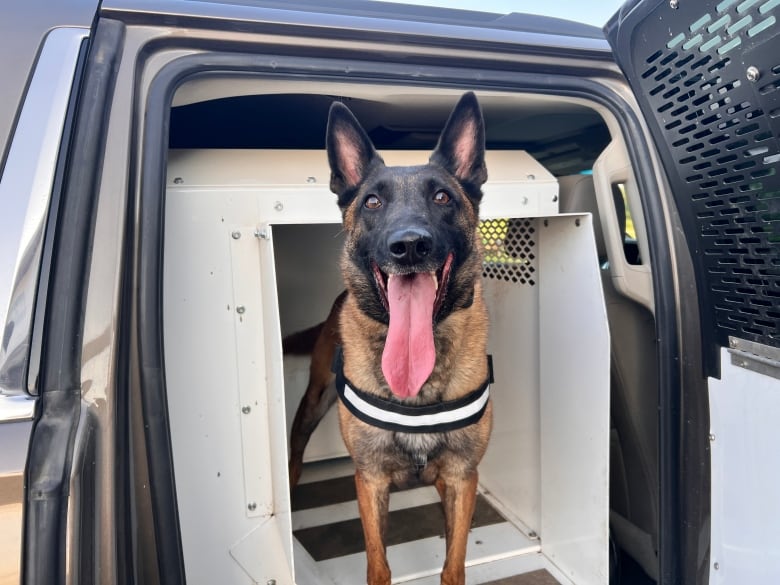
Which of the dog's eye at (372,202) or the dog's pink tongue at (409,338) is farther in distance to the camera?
the dog's eye at (372,202)

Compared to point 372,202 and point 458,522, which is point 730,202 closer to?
point 372,202

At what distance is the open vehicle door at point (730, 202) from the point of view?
806 millimetres

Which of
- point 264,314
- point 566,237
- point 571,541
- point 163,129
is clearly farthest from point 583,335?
point 163,129

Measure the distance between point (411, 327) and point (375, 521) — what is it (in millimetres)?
722

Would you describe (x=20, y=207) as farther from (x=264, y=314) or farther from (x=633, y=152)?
(x=633, y=152)

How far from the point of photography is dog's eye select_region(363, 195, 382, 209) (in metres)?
1.71

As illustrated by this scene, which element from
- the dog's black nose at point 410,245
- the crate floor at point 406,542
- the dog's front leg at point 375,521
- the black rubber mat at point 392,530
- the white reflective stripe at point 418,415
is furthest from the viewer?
the black rubber mat at point 392,530

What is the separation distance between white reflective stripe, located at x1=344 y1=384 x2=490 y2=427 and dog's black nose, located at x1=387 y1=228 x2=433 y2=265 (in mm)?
500

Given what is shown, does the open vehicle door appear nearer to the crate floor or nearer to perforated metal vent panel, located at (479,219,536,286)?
perforated metal vent panel, located at (479,219,536,286)

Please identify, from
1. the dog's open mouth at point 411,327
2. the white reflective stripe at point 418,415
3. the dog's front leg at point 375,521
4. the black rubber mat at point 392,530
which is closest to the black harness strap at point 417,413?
the white reflective stripe at point 418,415

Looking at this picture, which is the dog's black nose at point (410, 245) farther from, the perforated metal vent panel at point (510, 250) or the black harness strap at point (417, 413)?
the perforated metal vent panel at point (510, 250)

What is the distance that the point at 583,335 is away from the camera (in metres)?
1.73

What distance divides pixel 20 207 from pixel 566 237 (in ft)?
5.23

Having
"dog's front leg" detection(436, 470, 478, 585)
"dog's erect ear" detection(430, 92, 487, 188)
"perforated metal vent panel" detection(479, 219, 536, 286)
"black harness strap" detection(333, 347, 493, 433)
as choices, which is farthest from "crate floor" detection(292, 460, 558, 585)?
"dog's erect ear" detection(430, 92, 487, 188)
